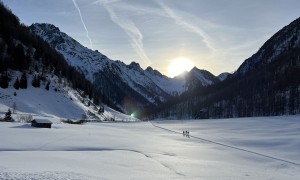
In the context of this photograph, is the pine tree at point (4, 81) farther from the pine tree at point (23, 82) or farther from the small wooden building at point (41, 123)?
the small wooden building at point (41, 123)

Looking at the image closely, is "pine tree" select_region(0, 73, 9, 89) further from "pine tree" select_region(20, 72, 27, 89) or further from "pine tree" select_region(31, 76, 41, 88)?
"pine tree" select_region(31, 76, 41, 88)

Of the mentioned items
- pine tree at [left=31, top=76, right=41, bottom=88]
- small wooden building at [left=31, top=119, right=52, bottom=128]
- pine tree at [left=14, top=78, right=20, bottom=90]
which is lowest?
small wooden building at [left=31, top=119, right=52, bottom=128]

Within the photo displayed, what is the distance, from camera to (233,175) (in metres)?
23.8

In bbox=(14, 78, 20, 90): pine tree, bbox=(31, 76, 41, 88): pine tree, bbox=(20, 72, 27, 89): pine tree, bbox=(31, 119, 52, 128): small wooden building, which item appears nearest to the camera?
bbox=(31, 119, 52, 128): small wooden building

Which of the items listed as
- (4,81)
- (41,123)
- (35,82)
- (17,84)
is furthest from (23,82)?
(41,123)

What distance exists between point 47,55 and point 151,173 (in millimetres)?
137188

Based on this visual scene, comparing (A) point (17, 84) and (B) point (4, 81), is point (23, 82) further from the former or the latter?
(B) point (4, 81)

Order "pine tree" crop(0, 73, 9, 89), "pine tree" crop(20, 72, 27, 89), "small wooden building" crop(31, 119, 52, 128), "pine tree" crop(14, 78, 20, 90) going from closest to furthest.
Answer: "small wooden building" crop(31, 119, 52, 128) < "pine tree" crop(0, 73, 9, 89) < "pine tree" crop(14, 78, 20, 90) < "pine tree" crop(20, 72, 27, 89)

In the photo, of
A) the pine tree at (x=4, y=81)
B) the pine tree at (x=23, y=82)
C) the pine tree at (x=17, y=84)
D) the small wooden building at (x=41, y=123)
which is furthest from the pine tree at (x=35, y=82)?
the small wooden building at (x=41, y=123)

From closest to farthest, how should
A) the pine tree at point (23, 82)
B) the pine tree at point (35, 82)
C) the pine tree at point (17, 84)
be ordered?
1. the pine tree at point (17, 84)
2. the pine tree at point (23, 82)
3. the pine tree at point (35, 82)

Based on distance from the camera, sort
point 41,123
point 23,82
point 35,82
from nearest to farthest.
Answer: point 41,123
point 23,82
point 35,82

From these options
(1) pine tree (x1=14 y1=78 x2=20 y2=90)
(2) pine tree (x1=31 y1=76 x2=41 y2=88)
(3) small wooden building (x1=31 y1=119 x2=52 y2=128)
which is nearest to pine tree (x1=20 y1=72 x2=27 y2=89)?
(1) pine tree (x1=14 y1=78 x2=20 y2=90)

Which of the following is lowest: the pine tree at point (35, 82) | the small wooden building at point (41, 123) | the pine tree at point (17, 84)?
the small wooden building at point (41, 123)

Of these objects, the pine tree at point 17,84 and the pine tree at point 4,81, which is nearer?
the pine tree at point 4,81
